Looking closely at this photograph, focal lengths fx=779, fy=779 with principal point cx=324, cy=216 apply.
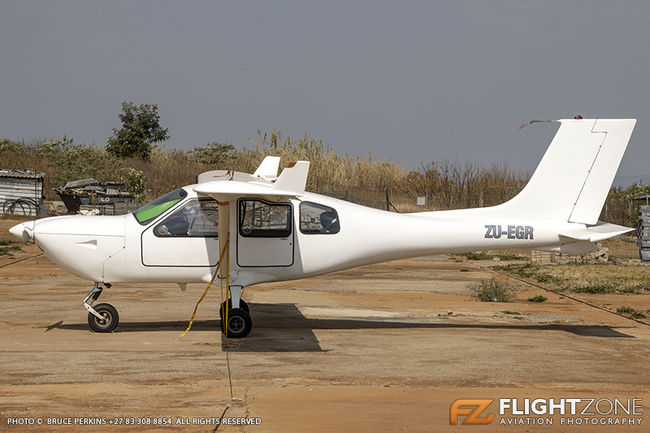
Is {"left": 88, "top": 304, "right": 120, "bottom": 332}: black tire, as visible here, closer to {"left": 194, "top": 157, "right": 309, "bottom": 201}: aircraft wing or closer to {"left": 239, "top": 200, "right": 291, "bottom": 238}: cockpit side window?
{"left": 239, "top": 200, "right": 291, "bottom": 238}: cockpit side window

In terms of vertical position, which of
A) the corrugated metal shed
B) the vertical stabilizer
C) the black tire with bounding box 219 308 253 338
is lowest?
the black tire with bounding box 219 308 253 338

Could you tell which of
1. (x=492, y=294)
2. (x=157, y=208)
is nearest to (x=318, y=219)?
(x=157, y=208)

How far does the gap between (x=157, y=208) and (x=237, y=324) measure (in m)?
2.05

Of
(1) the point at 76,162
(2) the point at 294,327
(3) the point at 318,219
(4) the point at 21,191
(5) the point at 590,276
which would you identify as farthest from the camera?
(1) the point at 76,162

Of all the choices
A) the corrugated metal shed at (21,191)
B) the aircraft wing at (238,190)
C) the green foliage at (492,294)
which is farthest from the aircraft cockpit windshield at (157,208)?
the corrugated metal shed at (21,191)

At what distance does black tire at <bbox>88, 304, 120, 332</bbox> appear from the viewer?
1124 centimetres

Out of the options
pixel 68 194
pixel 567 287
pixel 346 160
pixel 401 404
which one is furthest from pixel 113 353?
pixel 346 160

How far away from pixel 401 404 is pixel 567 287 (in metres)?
12.4

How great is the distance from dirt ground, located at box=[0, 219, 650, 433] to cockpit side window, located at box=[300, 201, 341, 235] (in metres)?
1.57

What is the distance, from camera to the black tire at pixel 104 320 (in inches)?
443

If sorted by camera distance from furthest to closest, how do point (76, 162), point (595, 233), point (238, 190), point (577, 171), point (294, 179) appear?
1. point (76, 162)
2. point (577, 171)
3. point (595, 233)
4. point (294, 179)
5. point (238, 190)

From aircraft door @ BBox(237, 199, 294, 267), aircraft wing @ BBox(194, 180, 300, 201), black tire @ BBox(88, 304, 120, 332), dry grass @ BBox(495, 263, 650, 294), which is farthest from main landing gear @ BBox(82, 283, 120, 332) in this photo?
dry grass @ BBox(495, 263, 650, 294)

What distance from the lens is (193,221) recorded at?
11312 mm

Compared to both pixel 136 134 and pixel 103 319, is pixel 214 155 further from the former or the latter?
pixel 103 319
